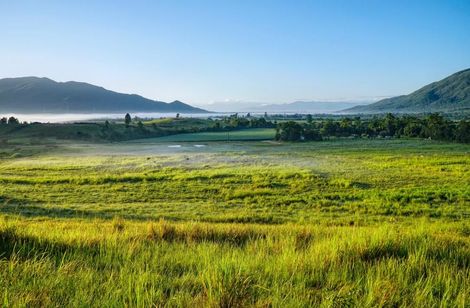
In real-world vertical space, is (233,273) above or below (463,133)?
above

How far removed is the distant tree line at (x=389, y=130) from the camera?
12288cm

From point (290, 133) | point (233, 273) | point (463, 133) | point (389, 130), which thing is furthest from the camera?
point (389, 130)

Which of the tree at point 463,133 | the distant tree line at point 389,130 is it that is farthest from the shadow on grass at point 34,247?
the tree at point 463,133

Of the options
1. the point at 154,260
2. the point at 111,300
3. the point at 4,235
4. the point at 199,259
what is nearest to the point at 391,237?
the point at 199,259

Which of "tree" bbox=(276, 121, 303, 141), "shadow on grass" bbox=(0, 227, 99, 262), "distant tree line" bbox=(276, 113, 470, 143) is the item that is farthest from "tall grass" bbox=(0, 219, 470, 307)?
"distant tree line" bbox=(276, 113, 470, 143)

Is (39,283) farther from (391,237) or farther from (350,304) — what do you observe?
(391,237)

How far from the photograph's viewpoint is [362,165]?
64.1 m

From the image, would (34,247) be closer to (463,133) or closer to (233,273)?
(233,273)

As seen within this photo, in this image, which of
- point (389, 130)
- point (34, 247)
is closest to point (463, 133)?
point (389, 130)

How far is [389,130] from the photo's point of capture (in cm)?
14538

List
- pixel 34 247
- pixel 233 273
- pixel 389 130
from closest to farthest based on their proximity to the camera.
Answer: pixel 233 273 < pixel 34 247 < pixel 389 130

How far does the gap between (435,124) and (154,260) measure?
139200 millimetres

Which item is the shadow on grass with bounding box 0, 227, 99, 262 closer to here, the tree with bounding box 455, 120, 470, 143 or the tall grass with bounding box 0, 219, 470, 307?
the tall grass with bounding box 0, 219, 470, 307

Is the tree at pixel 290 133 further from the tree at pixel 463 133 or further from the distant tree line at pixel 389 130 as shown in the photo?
the tree at pixel 463 133
